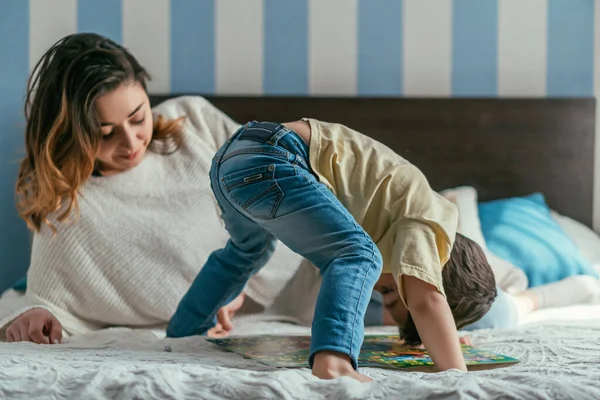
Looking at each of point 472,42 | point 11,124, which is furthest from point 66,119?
point 472,42

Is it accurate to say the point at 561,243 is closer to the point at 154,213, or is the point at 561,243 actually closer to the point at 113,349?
the point at 154,213

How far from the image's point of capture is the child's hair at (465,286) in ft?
4.02

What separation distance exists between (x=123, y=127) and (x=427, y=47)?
1104mm

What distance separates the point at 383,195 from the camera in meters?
1.17

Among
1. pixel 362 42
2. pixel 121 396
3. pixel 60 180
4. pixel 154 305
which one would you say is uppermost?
pixel 362 42

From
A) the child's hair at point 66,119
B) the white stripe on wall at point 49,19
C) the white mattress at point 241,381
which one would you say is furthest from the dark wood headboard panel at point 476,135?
the white mattress at point 241,381

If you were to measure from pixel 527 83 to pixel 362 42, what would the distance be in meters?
0.51

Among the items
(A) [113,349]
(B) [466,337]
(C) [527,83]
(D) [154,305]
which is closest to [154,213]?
(D) [154,305]

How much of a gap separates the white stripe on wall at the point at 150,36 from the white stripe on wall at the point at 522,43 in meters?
0.99

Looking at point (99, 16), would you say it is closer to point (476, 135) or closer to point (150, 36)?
point (150, 36)

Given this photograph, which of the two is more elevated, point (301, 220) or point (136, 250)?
point (301, 220)

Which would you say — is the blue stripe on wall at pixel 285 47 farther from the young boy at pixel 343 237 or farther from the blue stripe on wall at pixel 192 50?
the young boy at pixel 343 237

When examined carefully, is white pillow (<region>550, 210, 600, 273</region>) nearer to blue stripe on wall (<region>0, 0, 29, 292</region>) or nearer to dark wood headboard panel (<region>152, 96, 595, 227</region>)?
dark wood headboard panel (<region>152, 96, 595, 227</region>)

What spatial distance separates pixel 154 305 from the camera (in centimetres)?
162
